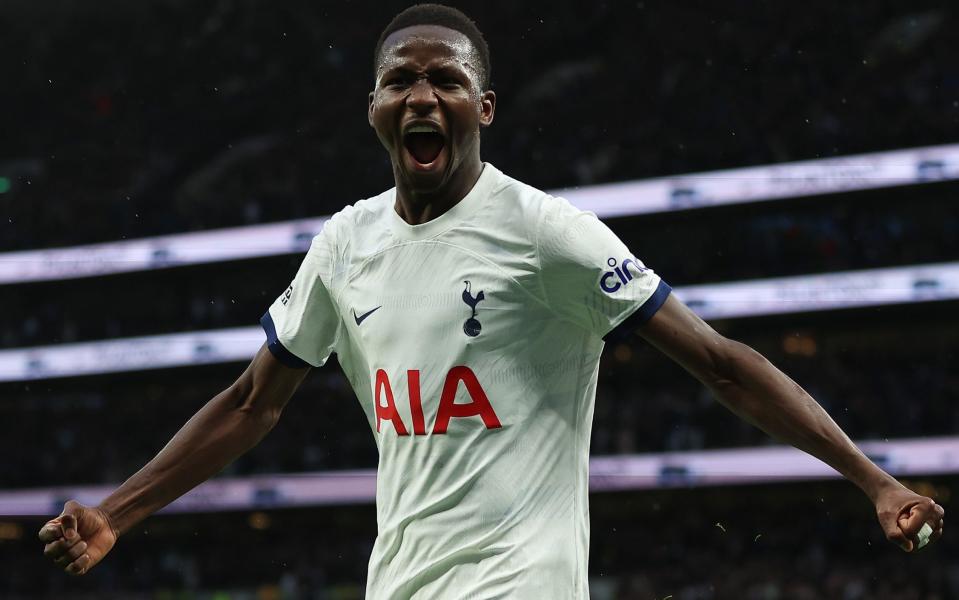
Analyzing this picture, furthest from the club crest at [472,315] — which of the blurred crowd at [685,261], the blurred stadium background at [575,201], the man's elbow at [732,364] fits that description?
the blurred crowd at [685,261]

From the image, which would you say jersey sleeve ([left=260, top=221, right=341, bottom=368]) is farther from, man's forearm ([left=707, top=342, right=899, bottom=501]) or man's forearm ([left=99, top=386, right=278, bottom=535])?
man's forearm ([left=707, top=342, right=899, bottom=501])

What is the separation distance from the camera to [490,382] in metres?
2.43

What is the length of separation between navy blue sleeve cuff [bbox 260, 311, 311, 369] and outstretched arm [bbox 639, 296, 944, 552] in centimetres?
78

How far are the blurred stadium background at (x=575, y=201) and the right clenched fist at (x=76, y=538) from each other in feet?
42.4

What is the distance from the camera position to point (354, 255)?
2.65m

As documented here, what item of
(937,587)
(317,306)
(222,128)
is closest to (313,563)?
(222,128)

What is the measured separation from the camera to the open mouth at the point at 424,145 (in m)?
2.52

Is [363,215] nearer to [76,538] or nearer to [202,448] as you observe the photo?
[202,448]

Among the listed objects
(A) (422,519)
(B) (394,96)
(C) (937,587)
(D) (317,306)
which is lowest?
(C) (937,587)

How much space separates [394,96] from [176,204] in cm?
1679

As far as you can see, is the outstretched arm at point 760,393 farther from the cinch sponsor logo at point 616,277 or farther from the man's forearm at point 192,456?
the man's forearm at point 192,456

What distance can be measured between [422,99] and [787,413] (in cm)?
91

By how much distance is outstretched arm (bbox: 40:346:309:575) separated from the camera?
262 centimetres

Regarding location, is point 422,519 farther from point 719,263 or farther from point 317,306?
point 719,263
